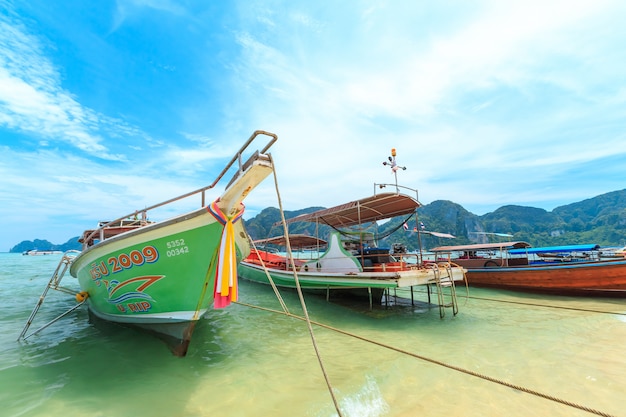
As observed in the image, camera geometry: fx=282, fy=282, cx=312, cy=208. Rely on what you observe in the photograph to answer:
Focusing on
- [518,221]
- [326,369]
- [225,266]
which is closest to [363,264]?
[326,369]

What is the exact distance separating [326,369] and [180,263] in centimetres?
320

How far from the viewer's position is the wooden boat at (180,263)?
4.63 metres

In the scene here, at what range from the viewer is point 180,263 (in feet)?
16.7

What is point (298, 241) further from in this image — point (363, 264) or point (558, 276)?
point (558, 276)

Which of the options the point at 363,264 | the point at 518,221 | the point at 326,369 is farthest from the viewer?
the point at 518,221

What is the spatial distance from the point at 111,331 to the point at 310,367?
17.2 feet

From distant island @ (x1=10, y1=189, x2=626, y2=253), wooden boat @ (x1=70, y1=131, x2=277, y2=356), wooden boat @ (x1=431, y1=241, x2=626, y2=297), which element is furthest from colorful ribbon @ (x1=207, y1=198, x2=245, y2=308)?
distant island @ (x1=10, y1=189, x2=626, y2=253)

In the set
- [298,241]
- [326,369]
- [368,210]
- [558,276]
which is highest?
[368,210]

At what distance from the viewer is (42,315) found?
923 cm

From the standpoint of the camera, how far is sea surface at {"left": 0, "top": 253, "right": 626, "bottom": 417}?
3.78 metres

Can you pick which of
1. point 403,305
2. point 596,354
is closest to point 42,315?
point 403,305

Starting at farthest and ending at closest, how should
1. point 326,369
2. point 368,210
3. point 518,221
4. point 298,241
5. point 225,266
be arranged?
1. point 518,221
2. point 298,241
3. point 368,210
4. point 326,369
5. point 225,266

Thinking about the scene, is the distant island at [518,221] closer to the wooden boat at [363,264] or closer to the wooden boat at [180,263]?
the wooden boat at [363,264]

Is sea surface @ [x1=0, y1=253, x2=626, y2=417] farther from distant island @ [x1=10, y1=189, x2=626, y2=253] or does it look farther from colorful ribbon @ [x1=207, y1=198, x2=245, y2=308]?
distant island @ [x1=10, y1=189, x2=626, y2=253]
